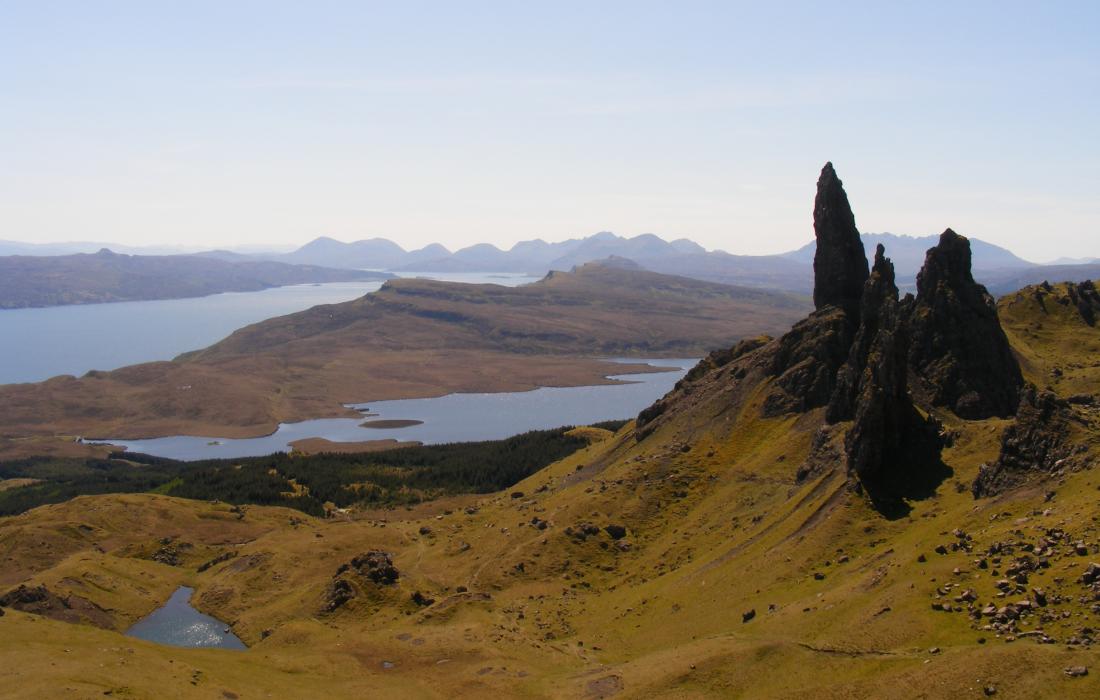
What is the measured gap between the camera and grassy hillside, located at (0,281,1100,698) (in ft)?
167

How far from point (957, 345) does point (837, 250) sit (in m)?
23.0

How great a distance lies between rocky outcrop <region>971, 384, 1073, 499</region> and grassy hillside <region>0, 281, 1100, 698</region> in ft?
4.53

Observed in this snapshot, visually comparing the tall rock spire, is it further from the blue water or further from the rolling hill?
the blue water

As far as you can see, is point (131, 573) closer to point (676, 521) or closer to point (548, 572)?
point (548, 572)

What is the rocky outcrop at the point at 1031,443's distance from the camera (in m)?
62.8

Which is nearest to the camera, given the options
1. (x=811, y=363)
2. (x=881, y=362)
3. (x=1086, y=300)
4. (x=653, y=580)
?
(x=881, y=362)

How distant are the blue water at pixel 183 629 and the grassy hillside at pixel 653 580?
1.88 metres

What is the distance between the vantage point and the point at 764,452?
102 m

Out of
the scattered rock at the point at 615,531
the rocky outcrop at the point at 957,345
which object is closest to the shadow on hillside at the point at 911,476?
the rocky outcrop at the point at 957,345

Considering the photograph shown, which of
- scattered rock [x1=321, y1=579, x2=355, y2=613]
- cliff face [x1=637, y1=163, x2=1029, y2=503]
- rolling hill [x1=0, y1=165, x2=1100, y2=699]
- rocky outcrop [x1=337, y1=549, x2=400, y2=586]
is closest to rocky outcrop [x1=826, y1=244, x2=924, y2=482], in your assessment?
cliff face [x1=637, y1=163, x2=1029, y2=503]

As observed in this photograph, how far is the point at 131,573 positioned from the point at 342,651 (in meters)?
44.6

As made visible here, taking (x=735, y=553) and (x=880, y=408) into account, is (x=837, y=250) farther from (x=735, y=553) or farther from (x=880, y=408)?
(x=735, y=553)

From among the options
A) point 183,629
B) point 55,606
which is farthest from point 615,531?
point 55,606

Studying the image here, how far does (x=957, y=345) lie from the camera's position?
95500 millimetres
